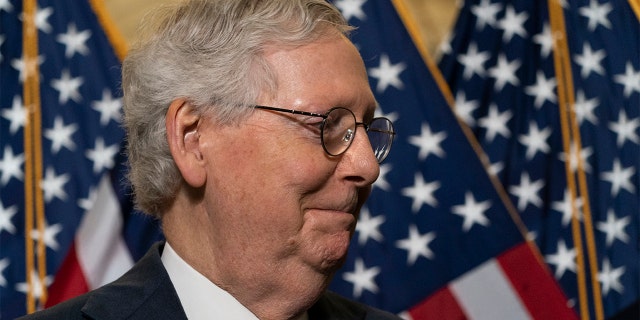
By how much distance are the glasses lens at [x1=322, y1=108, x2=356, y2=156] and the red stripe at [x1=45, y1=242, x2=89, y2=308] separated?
64.7 inches

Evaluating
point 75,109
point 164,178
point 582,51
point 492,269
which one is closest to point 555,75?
point 582,51

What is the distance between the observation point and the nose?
1.67m

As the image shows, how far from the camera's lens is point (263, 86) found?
5.49 feet

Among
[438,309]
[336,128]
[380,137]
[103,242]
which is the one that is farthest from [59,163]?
[336,128]

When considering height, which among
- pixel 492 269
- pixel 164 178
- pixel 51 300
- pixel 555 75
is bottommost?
pixel 492 269

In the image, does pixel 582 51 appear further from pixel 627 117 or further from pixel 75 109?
pixel 75 109

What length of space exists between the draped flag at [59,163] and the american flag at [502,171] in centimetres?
83

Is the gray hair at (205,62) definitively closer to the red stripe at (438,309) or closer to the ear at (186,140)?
the ear at (186,140)

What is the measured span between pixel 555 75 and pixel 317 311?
171 cm

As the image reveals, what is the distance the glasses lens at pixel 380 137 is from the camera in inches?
73.1

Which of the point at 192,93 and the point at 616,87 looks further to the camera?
the point at 616,87

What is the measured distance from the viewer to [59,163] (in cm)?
312

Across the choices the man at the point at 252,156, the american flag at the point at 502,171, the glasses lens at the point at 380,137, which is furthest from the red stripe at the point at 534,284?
the man at the point at 252,156

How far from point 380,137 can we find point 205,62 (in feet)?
1.33
